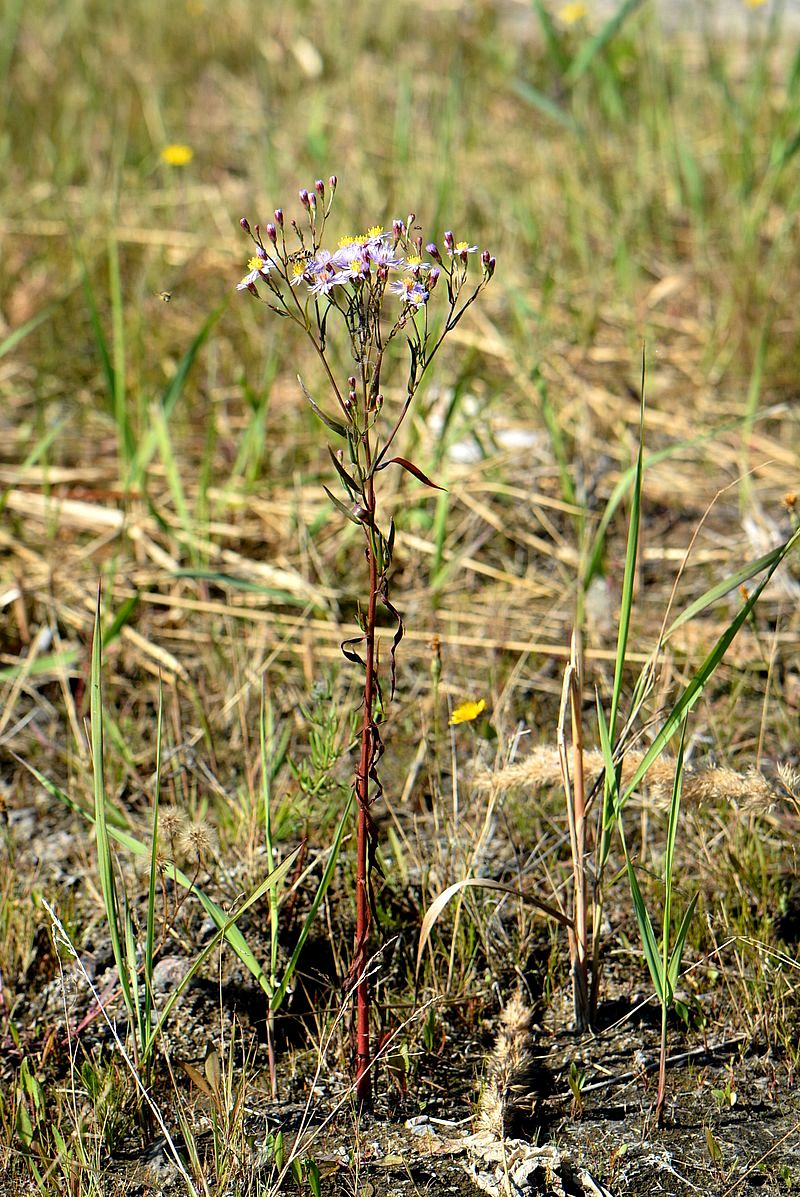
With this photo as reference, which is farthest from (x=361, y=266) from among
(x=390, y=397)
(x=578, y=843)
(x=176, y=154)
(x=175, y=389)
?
(x=176, y=154)

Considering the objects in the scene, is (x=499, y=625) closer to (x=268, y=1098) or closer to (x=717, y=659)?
(x=717, y=659)

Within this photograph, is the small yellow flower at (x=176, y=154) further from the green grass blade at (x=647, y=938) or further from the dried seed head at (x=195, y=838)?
the green grass blade at (x=647, y=938)

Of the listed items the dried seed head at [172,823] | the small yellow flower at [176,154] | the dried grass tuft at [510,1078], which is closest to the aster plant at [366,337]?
the dried grass tuft at [510,1078]

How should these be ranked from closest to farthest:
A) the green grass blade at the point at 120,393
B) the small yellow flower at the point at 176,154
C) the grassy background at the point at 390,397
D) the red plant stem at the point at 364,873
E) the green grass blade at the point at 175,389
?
the red plant stem at the point at 364,873, the grassy background at the point at 390,397, the green grass blade at the point at 175,389, the green grass blade at the point at 120,393, the small yellow flower at the point at 176,154

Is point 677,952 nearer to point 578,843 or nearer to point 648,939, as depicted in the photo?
point 648,939

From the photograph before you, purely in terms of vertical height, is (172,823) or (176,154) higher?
(176,154)

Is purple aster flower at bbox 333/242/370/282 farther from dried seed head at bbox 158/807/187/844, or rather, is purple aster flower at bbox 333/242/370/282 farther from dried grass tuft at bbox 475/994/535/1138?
dried grass tuft at bbox 475/994/535/1138
